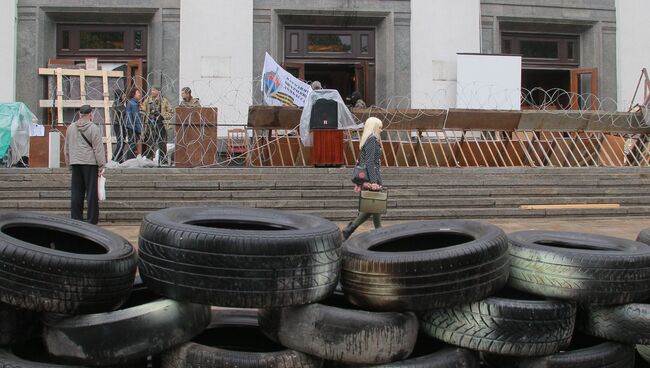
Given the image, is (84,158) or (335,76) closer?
(84,158)

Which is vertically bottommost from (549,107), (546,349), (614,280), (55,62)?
(546,349)

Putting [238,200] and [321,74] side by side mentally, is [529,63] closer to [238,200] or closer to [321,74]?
[321,74]

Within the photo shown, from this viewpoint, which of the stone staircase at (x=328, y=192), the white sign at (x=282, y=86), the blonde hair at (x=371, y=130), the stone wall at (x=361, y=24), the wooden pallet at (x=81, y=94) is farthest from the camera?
the stone wall at (x=361, y=24)

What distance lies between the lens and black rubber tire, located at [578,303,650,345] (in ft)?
10.7

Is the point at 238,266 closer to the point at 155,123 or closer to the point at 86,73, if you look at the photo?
the point at 155,123

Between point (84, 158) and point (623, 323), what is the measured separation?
7.90 meters

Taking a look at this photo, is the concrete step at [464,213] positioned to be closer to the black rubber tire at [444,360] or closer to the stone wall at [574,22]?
the black rubber tire at [444,360]

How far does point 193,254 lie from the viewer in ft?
9.57

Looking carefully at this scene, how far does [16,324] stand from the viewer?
9.75 feet

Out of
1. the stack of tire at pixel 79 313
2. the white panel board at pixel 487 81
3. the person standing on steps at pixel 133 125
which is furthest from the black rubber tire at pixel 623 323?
the white panel board at pixel 487 81

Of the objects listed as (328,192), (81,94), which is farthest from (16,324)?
(81,94)

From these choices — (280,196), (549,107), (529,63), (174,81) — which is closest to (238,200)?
(280,196)

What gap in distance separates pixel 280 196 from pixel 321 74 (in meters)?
10.8

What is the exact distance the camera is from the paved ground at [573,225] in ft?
31.9
